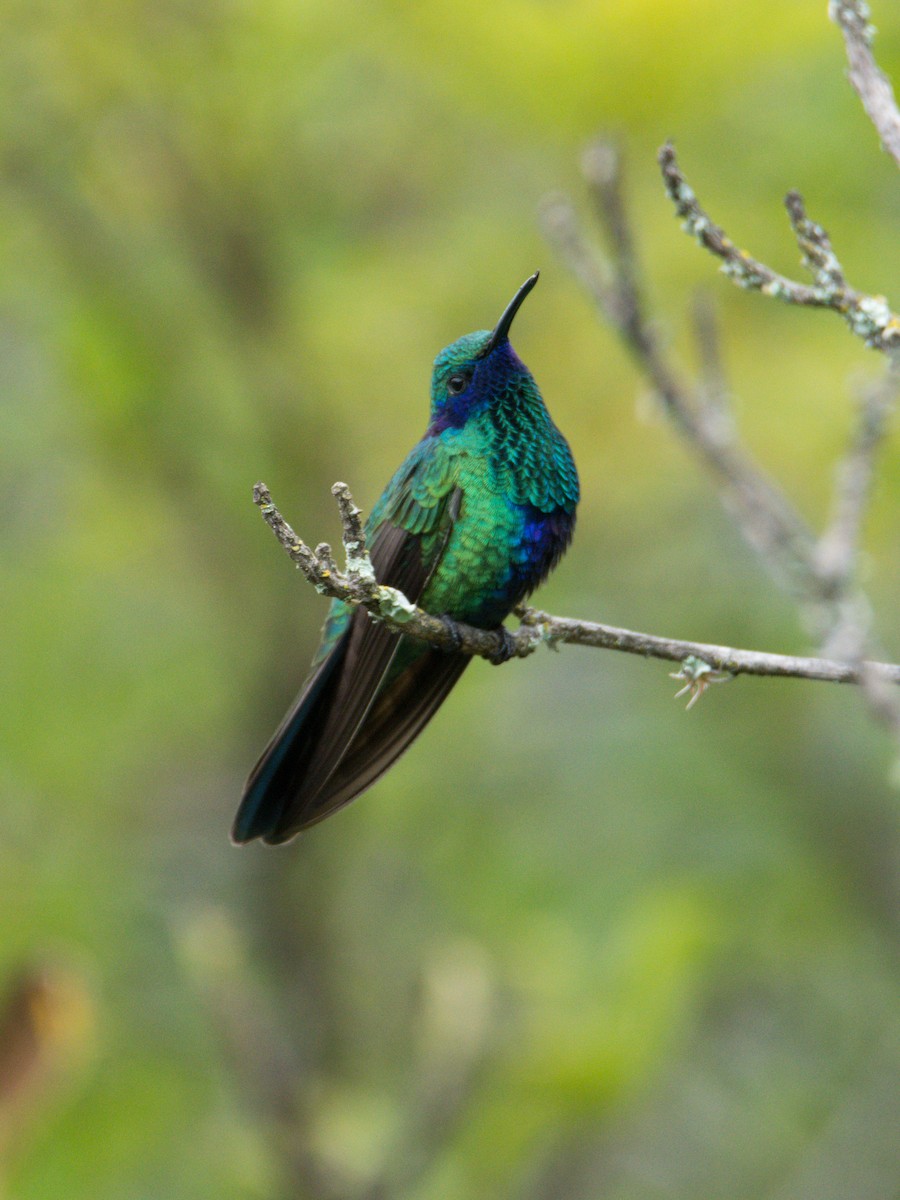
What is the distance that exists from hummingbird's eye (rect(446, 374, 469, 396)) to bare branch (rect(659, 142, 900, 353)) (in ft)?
4.66

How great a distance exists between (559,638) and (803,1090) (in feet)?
18.8

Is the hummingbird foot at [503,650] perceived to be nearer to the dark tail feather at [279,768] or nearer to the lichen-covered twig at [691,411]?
the dark tail feather at [279,768]

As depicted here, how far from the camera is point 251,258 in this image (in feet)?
26.8

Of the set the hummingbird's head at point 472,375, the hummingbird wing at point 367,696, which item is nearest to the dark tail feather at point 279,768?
the hummingbird wing at point 367,696

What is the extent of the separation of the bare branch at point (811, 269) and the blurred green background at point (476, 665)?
3712mm

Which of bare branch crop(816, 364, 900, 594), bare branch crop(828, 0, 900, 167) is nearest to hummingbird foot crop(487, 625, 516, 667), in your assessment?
bare branch crop(816, 364, 900, 594)

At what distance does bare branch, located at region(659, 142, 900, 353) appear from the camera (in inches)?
98.6

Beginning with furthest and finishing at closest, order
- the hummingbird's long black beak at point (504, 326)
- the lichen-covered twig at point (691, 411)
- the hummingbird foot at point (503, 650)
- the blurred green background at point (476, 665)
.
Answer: the blurred green background at point (476, 665)
the hummingbird foot at point (503, 650)
the hummingbird's long black beak at point (504, 326)
the lichen-covered twig at point (691, 411)

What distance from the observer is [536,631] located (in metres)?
3.15

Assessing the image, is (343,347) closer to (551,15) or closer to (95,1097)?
(551,15)

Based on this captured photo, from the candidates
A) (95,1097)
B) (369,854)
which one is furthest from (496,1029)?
(369,854)

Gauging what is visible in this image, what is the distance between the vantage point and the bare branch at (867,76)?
8.16 feet

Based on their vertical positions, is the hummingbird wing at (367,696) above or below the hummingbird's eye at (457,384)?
below

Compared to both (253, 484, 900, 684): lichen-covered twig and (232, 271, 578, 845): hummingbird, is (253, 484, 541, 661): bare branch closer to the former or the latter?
(253, 484, 900, 684): lichen-covered twig
